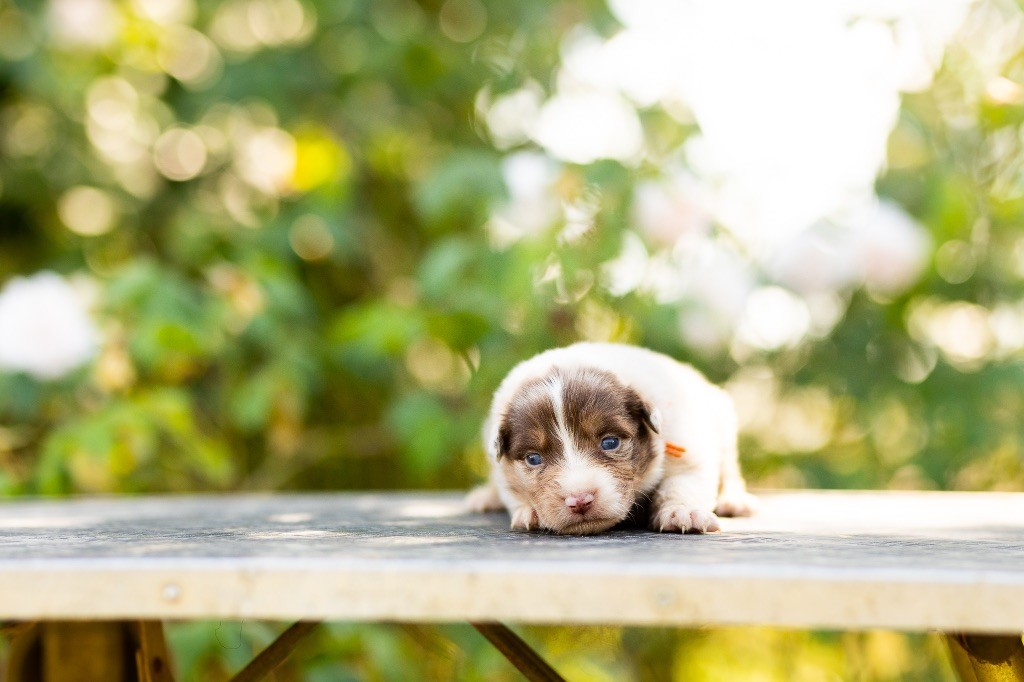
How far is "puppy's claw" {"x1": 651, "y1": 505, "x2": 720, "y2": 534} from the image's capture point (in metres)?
2.17

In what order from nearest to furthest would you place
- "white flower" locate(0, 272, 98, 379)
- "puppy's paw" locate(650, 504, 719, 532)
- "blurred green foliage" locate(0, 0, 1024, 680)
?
"puppy's paw" locate(650, 504, 719, 532)
"white flower" locate(0, 272, 98, 379)
"blurred green foliage" locate(0, 0, 1024, 680)

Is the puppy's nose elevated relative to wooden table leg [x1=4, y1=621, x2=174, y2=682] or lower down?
elevated

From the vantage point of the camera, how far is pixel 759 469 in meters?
4.25

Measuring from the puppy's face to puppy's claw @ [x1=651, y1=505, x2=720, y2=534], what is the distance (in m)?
0.10

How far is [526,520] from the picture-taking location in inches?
90.8

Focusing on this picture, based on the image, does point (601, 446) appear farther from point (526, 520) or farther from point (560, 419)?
point (526, 520)

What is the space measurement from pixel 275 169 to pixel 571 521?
121 inches

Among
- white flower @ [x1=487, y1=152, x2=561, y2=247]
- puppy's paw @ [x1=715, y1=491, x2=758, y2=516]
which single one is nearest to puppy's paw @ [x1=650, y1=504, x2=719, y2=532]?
puppy's paw @ [x1=715, y1=491, x2=758, y2=516]

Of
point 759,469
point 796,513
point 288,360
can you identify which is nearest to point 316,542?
point 796,513

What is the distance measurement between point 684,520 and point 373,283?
3.59 meters

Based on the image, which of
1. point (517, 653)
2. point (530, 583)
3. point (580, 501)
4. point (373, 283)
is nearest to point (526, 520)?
point (580, 501)

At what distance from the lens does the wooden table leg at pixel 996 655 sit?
1762 mm

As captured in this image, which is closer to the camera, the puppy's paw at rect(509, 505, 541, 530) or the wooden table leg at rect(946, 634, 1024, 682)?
the wooden table leg at rect(946, 634, 1024, 682)

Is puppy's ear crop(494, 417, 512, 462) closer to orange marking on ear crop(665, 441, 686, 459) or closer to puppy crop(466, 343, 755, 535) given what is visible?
puppy crop(466, 343, 755, 535)
